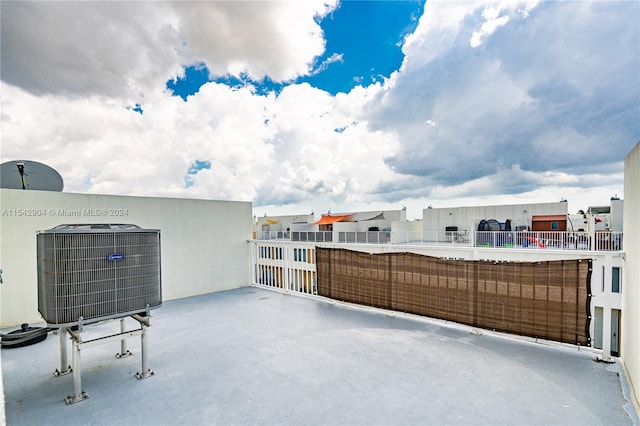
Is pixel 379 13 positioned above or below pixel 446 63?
above

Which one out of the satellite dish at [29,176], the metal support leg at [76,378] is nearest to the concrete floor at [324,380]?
the metal support leg at [76,378]

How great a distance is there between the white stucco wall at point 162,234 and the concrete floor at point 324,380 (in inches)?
66.7

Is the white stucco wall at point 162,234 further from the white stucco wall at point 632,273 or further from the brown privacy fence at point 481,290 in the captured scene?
the white stucco wall at point 632,273

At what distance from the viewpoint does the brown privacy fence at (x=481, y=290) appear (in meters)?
3.98

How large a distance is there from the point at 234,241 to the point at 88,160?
13.4 feet

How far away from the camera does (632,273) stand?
334 centimetres

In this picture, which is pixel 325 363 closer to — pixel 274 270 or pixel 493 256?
pixel 493 256

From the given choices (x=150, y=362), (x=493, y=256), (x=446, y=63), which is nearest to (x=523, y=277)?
(x=493, y=256)

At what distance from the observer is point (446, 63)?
658 cm

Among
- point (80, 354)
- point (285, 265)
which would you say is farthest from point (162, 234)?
point (80, 354)

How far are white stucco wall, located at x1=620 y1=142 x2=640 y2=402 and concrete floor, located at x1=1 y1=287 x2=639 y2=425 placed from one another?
0.34 metres

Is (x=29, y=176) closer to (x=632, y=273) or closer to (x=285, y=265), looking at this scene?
(x=285, y=265)

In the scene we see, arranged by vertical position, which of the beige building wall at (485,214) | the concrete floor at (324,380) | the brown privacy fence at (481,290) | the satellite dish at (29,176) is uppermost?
the satellite dish at (29,176)

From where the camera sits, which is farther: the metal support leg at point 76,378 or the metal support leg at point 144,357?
the metal support leg at point 144,357
